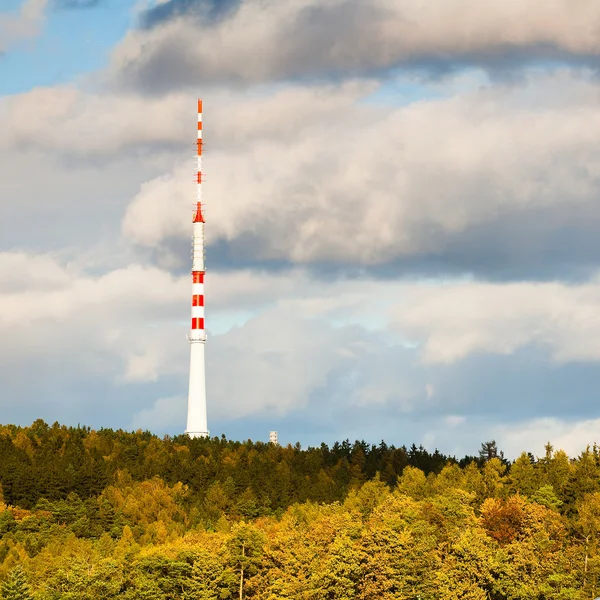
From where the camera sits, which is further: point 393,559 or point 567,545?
point 567,545

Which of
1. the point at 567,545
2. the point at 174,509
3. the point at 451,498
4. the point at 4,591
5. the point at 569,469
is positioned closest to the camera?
the point at 4,591

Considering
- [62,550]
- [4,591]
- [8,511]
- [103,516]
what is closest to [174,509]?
[103,516]

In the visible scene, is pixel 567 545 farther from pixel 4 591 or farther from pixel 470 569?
pixel 4 591

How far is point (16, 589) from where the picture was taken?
399 ft

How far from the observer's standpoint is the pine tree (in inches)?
4783

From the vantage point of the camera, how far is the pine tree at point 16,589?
122 metres

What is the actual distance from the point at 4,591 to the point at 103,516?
6367cm

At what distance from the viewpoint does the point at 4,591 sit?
12256 cm

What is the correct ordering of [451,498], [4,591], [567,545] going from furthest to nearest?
[451,498], [567,545], [4,591]

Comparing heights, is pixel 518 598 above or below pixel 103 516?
below

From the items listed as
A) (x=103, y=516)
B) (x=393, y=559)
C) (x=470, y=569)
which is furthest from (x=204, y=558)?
(x=103, y=516)

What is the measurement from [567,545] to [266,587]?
1486 inches

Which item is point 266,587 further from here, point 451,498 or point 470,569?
point 451,498

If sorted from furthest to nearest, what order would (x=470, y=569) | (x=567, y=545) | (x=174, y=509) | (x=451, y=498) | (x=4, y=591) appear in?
(x=174, y=509), (x=451, y=498), (x=567, y=545), (x=470, y=569), (x=4, y=591)
